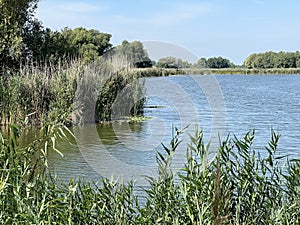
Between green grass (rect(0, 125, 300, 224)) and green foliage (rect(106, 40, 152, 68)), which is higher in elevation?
green foliage (rect(106, 40, 152, 68))

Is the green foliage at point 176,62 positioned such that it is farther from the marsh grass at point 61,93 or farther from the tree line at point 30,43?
the marsh grass at point 61,93

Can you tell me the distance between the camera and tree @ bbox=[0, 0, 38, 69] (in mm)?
15688

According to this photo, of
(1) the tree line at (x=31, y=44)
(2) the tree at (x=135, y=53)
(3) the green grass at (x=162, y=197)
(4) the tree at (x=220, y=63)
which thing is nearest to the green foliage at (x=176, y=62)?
(1) the tree line at (x=31, y=44)

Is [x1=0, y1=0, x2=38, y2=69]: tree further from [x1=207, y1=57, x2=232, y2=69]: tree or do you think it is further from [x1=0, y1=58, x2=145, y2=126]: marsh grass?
[x1=207, y1=57, x2=232, y2=69]: tree

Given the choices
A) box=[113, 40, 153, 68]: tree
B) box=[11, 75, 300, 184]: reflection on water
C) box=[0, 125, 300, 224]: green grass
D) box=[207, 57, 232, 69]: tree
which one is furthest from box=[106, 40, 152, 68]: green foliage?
box=[207, 57, 232, 69]: tree

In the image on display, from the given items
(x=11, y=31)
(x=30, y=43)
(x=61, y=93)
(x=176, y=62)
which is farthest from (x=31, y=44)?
(x=176, y=62)

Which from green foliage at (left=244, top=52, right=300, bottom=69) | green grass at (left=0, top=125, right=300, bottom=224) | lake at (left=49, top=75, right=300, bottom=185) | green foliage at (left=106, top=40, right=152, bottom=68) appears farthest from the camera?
green foliage at (left=244, top=52, right=300, bottom=69)

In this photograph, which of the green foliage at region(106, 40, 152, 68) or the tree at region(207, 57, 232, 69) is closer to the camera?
the green foliage at region(106, 40, 152, 68)

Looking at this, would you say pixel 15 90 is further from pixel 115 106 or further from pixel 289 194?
pixel 289 194

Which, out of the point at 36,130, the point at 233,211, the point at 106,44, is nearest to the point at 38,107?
the point at 36,130

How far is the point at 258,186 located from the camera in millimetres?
3537

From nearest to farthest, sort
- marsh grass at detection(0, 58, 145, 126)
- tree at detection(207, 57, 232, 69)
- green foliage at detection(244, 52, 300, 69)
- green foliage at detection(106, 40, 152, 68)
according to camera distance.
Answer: marsh grass at detection(0, 58, 145, 126) < green foliage at detection(106, 40, 152, 68) < tree at detection(207, 57, 232, 69) < green foliage at detection(244, 52, 300, 69)

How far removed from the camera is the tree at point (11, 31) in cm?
1569

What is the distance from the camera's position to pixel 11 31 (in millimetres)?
15844
